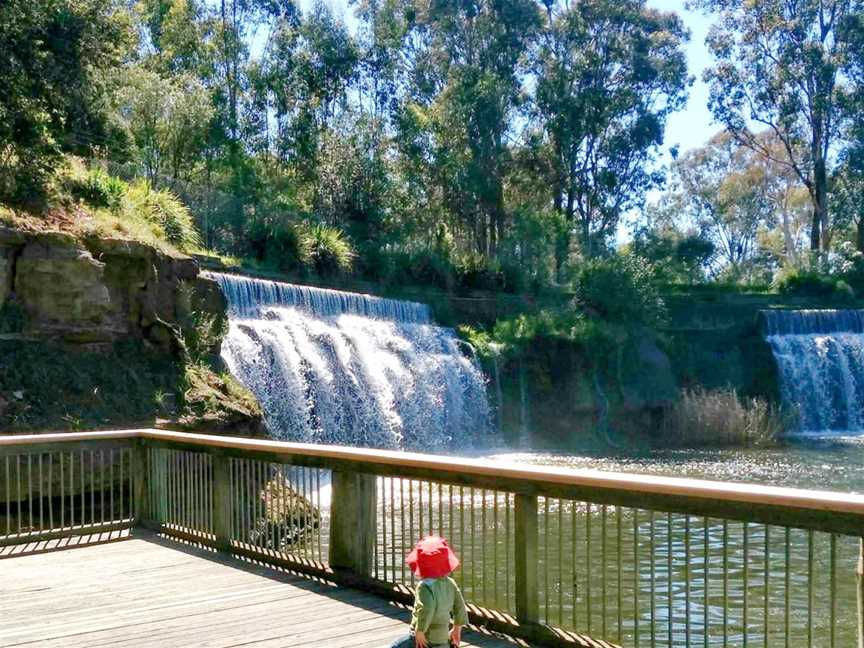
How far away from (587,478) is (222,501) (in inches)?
143

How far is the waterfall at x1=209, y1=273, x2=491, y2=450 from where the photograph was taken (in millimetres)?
20062

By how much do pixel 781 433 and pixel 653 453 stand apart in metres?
7.06

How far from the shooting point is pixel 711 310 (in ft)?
117

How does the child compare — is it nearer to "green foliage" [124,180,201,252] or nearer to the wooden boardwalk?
the wooden boardwalk

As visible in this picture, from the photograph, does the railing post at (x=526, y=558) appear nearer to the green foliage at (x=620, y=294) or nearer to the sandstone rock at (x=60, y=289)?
the sandstone rock at (x=60, y=289)

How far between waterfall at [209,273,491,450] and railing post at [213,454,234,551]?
38.1ft

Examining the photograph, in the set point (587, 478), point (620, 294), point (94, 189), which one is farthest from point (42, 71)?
point (620, 294)

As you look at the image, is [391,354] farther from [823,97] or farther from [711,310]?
[823,97]

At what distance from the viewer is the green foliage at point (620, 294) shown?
Answer: 32.8m

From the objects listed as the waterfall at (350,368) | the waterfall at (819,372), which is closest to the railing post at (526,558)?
the waterfall at (350,368)

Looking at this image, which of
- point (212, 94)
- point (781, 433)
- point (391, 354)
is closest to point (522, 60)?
point (212, 94)

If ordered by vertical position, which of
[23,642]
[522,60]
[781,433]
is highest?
[522,60]

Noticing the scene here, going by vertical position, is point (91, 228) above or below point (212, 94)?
below

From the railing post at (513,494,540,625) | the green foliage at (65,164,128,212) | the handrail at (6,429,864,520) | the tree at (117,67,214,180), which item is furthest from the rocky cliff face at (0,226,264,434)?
the tree at (117,67,214,180)
